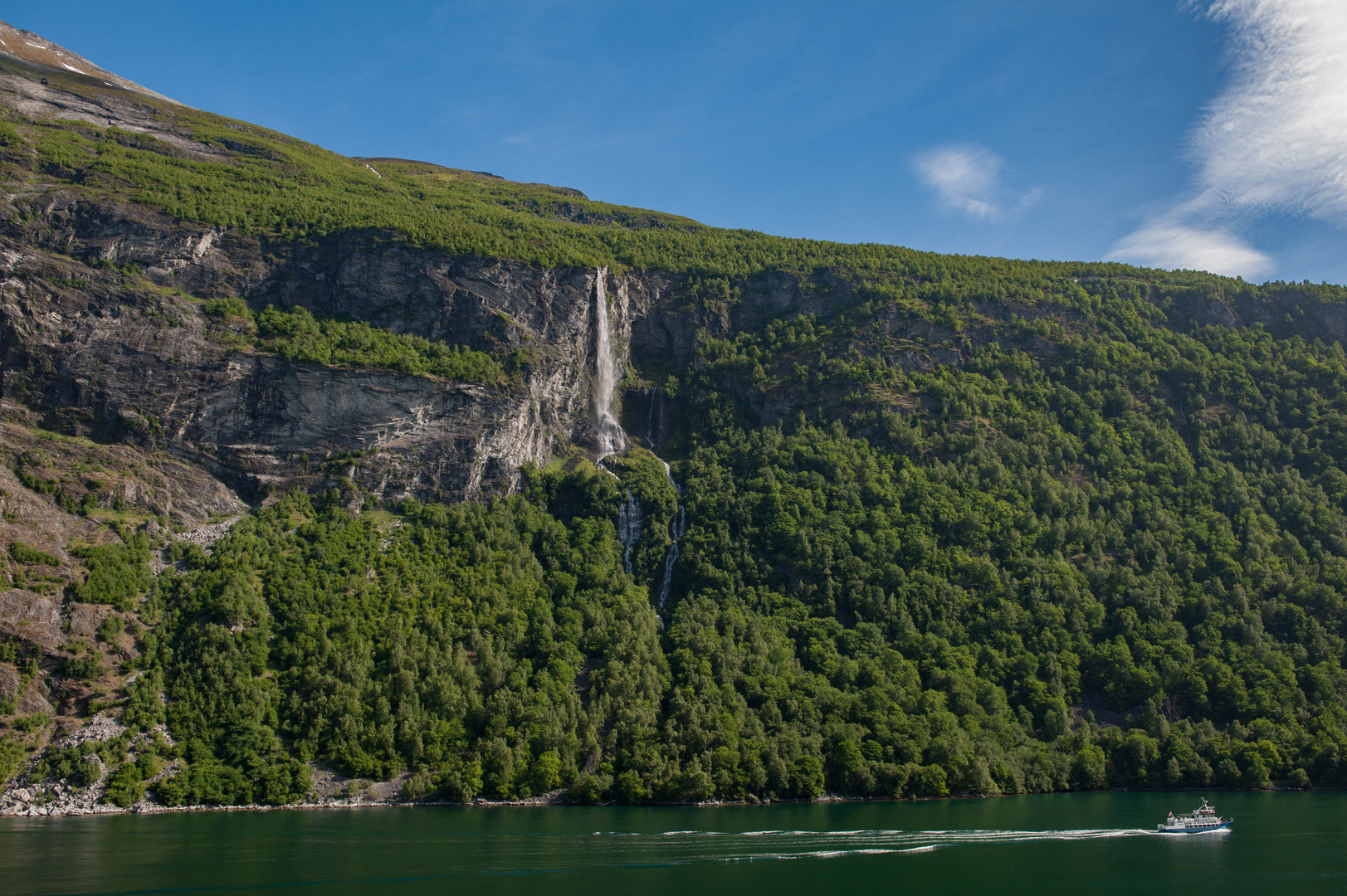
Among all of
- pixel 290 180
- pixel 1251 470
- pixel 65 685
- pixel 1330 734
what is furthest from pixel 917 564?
pixel 290 180

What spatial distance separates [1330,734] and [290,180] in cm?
20141

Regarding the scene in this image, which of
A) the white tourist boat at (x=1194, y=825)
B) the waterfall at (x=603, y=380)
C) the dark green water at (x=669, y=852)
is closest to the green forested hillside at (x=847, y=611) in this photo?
the waterfall at (x=603, y=380)

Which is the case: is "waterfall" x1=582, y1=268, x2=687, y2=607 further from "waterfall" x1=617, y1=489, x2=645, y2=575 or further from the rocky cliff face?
the rocky cliff face

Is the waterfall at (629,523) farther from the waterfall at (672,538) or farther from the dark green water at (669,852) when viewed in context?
the dark green water at (669,852)

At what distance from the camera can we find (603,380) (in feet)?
525

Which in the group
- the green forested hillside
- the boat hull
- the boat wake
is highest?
the green forested hillside

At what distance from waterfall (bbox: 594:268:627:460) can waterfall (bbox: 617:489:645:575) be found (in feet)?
54.0

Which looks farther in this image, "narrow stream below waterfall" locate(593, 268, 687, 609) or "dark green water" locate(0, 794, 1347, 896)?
"narrow stream below waterfall" locate(593, 268, 687, 609)

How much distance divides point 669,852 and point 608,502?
3246 inches

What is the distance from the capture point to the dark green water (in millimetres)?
46125

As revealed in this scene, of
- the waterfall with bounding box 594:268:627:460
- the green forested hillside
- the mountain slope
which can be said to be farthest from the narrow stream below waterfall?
the green forested hillside

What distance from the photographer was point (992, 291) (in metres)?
176

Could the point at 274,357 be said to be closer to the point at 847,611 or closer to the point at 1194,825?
the point at 847,611

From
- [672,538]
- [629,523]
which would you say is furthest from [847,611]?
[629,523]
